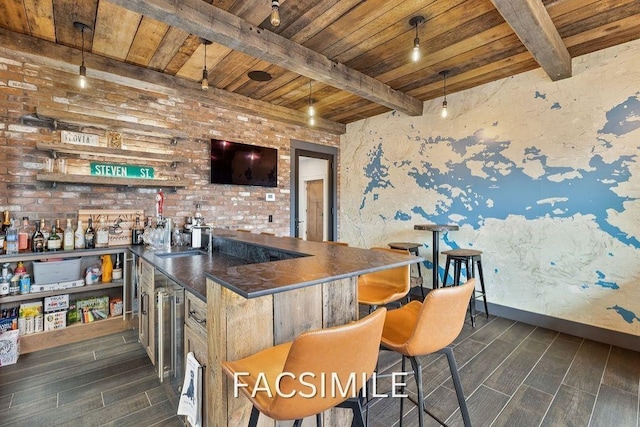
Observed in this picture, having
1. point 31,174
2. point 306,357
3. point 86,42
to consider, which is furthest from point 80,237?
point 306,357

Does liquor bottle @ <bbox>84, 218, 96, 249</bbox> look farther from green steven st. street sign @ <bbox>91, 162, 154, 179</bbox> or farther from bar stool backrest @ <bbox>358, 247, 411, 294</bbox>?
bar stool backrest @ <bbox>358, 247, 411, 294</bbox>

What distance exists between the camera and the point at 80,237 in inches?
111

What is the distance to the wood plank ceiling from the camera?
2.13 m

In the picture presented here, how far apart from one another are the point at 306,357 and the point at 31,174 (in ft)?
10.8

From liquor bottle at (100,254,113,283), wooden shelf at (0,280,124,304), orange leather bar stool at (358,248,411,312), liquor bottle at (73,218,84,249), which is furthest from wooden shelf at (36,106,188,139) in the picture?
orange leather bar stool at (358,248,411,312)

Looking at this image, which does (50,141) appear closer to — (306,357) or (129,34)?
(129,34)

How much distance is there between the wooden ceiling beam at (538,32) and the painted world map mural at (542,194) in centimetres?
45

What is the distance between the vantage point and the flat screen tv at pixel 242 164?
151 inches

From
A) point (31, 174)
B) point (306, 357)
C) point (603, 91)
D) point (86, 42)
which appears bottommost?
point (306, 357)

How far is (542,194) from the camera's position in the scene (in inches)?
123

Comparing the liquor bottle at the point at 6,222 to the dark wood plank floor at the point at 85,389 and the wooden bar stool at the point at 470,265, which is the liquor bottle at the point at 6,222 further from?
the wooden bar stool at the point at 470,265

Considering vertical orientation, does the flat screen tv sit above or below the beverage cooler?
above

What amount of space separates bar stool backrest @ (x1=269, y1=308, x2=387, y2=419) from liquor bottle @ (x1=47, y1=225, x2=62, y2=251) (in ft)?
9.46

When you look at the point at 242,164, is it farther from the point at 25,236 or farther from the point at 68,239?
the point at 25,236
